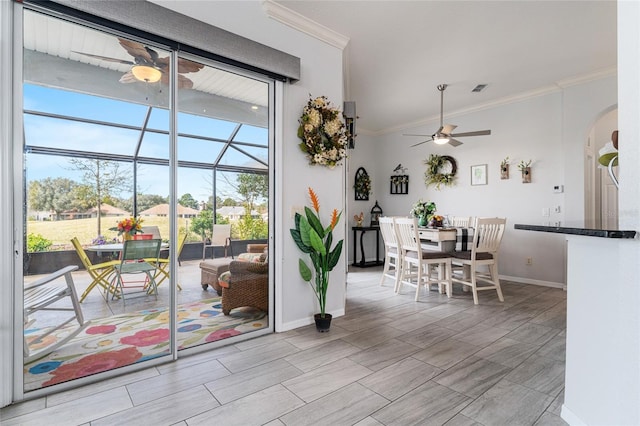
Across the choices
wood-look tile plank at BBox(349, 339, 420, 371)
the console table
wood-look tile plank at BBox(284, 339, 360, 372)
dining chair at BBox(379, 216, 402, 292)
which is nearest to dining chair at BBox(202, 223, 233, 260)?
wood-look tile plank at BBox(284, 339, 360, 372)

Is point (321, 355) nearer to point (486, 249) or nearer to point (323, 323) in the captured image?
point (323, 323)

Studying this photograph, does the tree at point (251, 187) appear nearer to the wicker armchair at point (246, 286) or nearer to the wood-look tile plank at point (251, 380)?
the wicker armchair at point (246, 286)

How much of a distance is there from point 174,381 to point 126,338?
20.5 inches

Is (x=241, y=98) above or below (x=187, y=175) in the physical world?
above

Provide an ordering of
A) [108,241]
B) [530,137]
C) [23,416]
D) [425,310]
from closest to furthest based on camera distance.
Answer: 1. [23,416]
2. [108,241]
3. [425,310]
4. [530,137]

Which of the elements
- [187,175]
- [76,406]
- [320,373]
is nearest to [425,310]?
[320,373]

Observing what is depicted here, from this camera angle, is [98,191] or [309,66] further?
[309,66]

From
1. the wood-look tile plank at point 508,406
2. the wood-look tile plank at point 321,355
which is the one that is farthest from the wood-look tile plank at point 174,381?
the wood-look tile plank at point 508,406

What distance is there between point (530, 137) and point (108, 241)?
5459mm

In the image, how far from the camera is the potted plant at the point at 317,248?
277cm

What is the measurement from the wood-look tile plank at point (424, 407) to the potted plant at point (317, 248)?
1.11 m

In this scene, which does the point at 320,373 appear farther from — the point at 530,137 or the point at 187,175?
the point at 530,137

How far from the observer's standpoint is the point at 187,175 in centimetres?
241

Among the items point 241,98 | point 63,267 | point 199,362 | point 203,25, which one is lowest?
point 199,362
